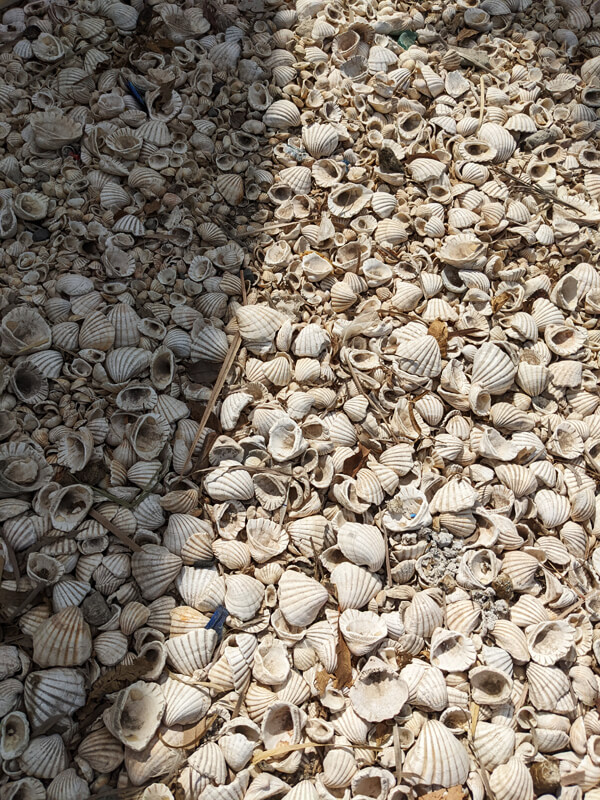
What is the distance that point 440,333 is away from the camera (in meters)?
2.23

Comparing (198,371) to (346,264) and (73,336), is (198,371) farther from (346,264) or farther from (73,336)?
(346,264)

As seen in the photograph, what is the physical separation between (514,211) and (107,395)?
178 centimetres

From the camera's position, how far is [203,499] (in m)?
1.90

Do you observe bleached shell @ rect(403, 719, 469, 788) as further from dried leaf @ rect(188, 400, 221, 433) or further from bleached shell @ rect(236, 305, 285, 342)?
bleached shell @ rect(236, 305, 285, 342)

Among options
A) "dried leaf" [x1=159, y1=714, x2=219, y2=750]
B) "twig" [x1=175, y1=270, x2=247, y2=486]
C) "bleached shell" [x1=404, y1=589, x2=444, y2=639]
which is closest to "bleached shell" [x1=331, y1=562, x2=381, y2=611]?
"bleached shell" [x1=404, y1=589, x2=444, y2=639]

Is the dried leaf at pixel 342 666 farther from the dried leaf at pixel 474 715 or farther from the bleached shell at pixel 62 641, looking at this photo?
the bleached shell at pixel 62 641

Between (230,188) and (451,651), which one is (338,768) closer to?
(451,651)

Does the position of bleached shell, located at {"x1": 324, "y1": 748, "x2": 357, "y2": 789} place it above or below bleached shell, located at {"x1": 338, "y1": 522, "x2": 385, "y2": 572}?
below

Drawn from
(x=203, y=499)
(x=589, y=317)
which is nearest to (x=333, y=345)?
(x=203, y=499)

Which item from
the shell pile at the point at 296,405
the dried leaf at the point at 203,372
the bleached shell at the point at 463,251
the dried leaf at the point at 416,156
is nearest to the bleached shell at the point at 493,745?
the shell pile at the point at 296,405

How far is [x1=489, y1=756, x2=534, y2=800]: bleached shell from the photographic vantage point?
1.57 meters

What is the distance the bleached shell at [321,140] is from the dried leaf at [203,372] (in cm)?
107

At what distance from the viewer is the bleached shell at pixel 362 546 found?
1796 millimetres

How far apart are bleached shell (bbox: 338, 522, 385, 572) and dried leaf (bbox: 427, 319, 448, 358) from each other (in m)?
0.74
